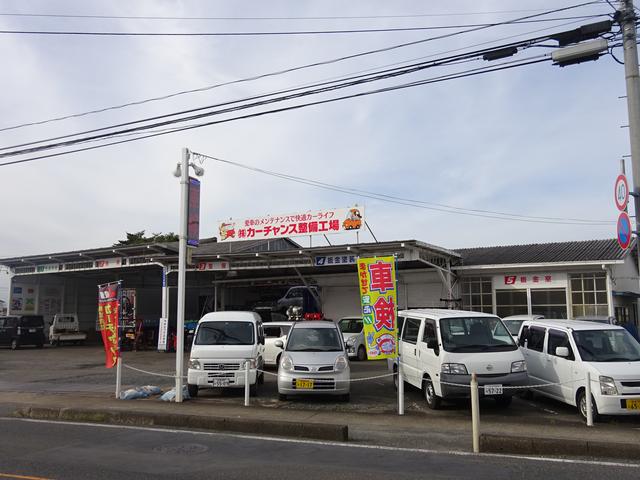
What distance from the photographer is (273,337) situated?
54.2 ft

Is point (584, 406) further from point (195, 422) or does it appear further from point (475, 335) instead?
point (195, 422)

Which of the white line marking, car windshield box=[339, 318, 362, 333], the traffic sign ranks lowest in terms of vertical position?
the white line marking

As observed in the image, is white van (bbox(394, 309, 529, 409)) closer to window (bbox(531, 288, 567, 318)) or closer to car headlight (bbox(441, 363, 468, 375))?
car headlight (bbox(441, 363, 468, 375))

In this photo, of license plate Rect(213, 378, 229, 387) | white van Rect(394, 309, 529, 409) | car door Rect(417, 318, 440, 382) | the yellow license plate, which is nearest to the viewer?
white van Rect(394, 309, 529, 409)

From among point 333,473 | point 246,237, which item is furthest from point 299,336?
point 246,237

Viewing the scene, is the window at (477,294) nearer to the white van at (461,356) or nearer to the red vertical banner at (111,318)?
the white van at (461,356)

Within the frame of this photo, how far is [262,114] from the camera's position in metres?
11.5

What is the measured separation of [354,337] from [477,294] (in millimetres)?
6470

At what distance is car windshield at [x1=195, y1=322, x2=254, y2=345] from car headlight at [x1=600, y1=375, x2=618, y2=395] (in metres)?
7.19

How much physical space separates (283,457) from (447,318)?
4630mm

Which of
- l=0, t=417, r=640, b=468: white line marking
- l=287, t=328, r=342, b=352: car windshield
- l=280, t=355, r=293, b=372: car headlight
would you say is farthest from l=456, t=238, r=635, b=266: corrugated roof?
l=0, t=417, r=640, b=468: white line marking

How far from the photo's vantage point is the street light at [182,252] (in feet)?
34.4

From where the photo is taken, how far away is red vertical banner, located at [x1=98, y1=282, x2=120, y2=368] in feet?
37.2

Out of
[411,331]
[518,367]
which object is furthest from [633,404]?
[411,331]
